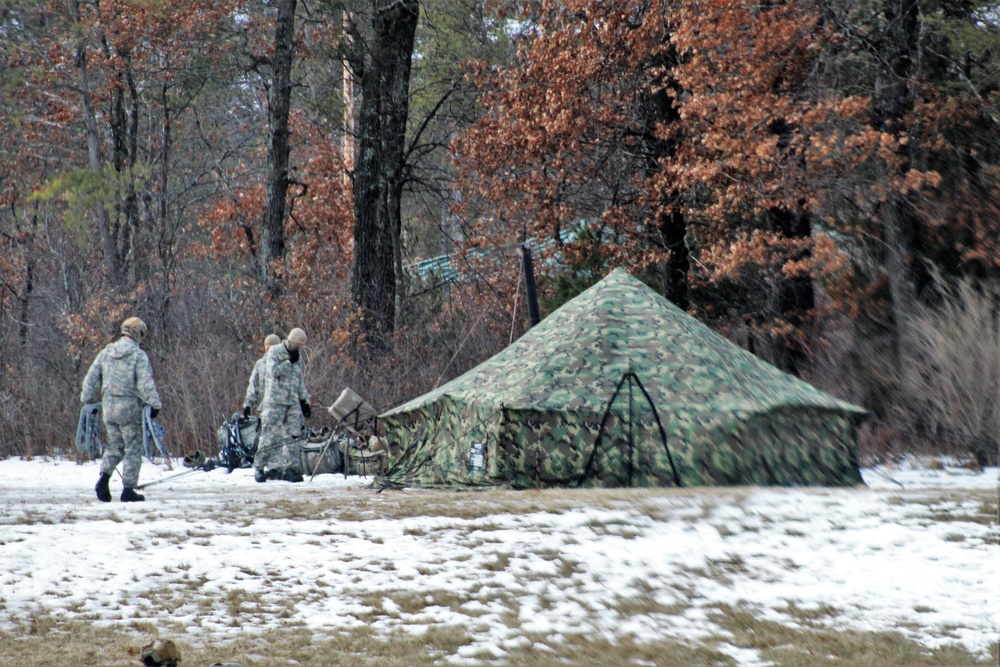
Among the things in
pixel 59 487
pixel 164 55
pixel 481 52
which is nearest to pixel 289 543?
pixel 59 487

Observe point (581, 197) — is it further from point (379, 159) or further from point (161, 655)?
point (161, 655)

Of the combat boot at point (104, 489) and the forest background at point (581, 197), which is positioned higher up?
the forest background at point (581, 197)

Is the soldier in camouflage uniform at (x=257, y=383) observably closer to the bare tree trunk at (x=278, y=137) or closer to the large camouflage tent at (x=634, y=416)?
the large camouflage tent at (x=634, y=416)

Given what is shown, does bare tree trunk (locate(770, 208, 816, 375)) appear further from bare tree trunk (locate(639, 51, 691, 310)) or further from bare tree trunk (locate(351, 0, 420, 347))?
bare tree trunk (locate(351, 0, 420, 347))

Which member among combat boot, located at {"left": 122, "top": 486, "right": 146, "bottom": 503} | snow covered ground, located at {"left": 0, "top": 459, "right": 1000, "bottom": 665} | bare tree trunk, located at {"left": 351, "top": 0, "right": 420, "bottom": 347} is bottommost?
snow covered ground, located at {"left": 0, "top": 459, "right": 1000, "bottom": 665}

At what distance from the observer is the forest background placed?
1814cm

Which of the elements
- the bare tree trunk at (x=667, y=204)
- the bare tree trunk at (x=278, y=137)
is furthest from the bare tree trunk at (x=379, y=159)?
the bare tree trunk at (x=667, y=204)

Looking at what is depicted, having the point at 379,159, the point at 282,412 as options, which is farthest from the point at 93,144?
the point at 282,412

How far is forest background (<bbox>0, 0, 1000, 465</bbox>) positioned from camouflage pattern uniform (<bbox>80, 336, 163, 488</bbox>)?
6746 mm

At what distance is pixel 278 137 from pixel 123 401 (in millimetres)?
12904

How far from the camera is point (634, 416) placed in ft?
44.2

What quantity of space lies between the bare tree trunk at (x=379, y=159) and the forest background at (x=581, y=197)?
2.2 inches

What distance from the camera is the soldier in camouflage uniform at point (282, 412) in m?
15.7

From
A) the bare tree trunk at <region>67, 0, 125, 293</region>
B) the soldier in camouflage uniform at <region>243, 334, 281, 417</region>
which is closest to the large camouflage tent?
the soldier in camouflage uniform at <region>243, 334, 281, 417</region>
